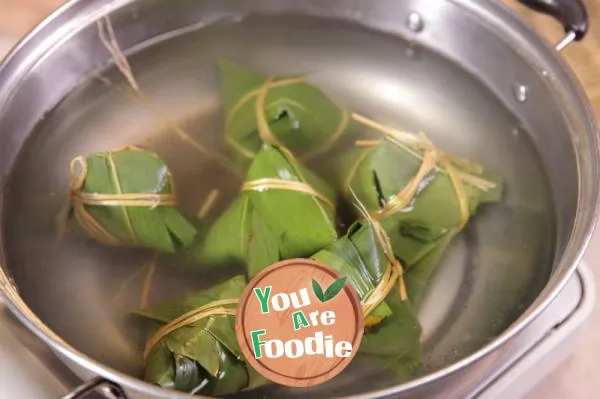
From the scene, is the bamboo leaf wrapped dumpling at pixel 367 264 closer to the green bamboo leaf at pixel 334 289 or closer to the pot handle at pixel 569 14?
the green bamboo leaf at pixel 334 289

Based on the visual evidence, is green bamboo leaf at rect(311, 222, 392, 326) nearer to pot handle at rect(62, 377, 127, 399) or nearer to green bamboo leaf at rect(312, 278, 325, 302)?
green bamboo leaf at rect(312, 278, 325, 302)

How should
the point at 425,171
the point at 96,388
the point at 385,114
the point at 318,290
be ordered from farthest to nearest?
the point at 385,114 < the point at 425,171 < the point at 318,290 < the point at 96,388

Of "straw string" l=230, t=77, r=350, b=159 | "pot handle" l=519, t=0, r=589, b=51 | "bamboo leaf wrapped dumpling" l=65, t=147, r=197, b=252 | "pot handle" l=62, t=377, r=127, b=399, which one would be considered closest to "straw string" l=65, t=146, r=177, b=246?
"bamboo leaf wrapped dumpling" l=65, t=147, r=197, b=252

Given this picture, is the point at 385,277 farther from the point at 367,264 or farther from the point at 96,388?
the point at 96,388

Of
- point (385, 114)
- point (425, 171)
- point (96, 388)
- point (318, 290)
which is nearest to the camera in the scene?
point (96, 388)

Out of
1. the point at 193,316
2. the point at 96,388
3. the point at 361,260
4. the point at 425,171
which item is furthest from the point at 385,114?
the point at 96,388

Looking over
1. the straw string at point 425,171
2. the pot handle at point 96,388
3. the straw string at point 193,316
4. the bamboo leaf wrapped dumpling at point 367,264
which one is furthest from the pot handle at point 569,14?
the pot handle at point 96,388
